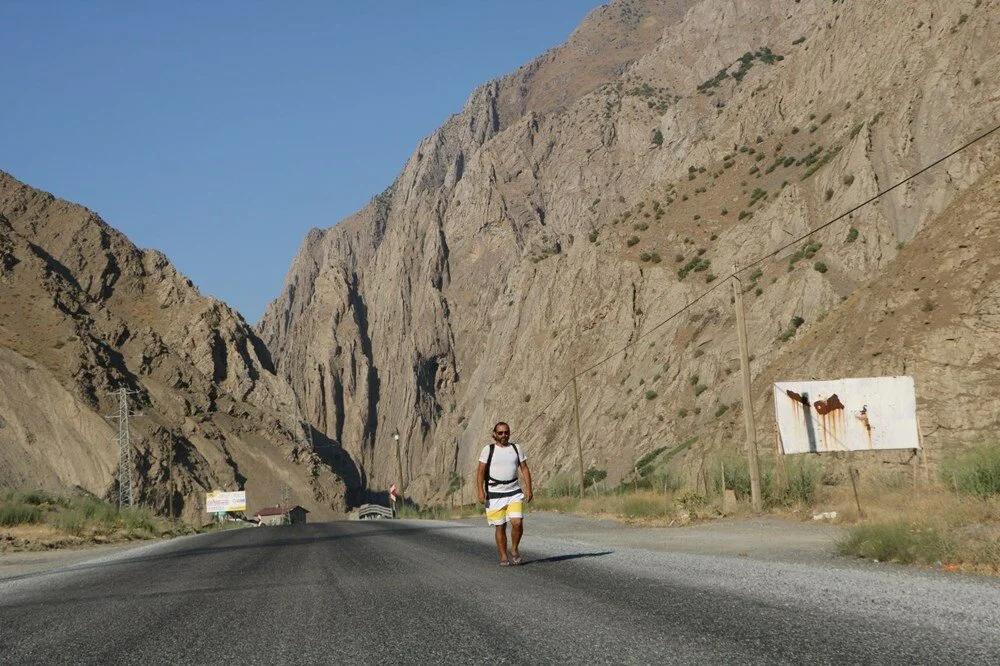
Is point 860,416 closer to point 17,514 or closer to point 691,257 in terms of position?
point 17,514

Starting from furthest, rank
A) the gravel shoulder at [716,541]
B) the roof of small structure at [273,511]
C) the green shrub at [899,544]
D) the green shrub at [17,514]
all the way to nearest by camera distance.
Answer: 1. the roof of small structure at [273,511]
2. the green shrub at [17,514]
3. the gravel shoulder at [716,541]
4. the green shrub at [899,544]

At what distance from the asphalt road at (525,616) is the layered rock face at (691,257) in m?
24.7

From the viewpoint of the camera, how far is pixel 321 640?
23.1 ft

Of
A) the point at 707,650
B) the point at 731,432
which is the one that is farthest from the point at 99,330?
the point at 707,650

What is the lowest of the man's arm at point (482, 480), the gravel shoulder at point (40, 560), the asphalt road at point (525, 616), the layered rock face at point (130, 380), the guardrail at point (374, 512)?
the asphalt road at point (525, 616)

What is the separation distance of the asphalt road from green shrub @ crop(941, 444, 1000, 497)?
8.61 metres

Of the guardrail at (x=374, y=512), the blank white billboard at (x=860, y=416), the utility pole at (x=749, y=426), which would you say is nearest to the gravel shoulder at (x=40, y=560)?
the utility pole at (x=749, y=426)

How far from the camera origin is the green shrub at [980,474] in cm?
1872

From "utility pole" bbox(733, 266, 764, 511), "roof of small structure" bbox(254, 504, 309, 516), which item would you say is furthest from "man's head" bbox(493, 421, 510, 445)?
"roof of small structure" bbox(254, 504, 309, 516)

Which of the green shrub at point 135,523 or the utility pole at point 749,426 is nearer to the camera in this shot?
the utility pole at point 749,426

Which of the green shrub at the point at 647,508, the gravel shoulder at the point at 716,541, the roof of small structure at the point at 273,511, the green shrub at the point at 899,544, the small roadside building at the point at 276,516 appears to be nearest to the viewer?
the green shrub at the point at 899,544

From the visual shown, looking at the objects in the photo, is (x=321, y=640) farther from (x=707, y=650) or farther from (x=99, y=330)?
(x=99, y=330)

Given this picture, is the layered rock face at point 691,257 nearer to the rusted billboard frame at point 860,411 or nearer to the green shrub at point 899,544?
the rusted billboard frame at point 860,411

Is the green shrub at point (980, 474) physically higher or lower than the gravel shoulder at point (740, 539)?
higher
